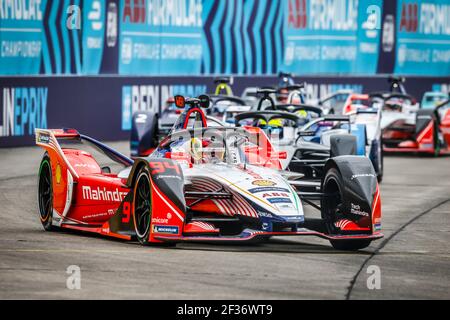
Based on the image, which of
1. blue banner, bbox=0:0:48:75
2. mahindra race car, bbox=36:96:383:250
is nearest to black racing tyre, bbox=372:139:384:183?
mahindra race car, bbox=36:96:383:250

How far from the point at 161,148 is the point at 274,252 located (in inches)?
86.6

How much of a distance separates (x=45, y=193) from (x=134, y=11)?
13788mm

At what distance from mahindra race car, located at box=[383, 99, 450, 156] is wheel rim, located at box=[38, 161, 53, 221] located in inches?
515

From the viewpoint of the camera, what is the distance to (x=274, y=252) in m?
11.3

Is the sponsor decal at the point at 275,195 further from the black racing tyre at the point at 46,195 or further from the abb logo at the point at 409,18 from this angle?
the abb logo at the point at 409,18

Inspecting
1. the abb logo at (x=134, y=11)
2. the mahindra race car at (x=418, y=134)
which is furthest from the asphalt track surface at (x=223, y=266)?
the abb logo at (x=134, y=11)

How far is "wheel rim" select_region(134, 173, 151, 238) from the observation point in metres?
11.4

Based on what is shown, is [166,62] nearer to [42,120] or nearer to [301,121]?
[42,120]

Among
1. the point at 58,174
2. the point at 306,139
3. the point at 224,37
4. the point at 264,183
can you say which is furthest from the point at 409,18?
the point at 264,183

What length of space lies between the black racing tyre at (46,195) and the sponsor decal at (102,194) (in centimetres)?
53

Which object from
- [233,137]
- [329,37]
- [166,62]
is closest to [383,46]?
[329,37]

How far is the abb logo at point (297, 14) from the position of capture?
3234 cm

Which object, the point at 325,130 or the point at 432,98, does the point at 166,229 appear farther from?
the point at 432,98

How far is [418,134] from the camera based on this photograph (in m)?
25.2
